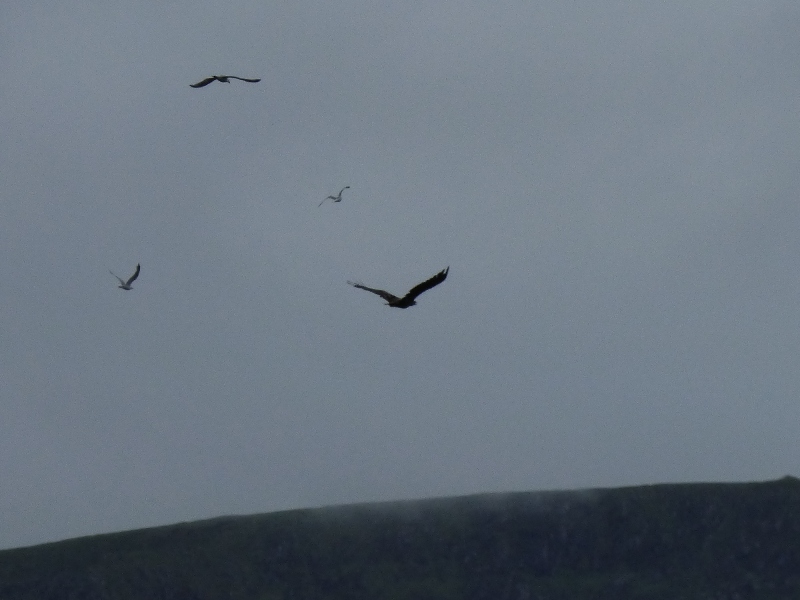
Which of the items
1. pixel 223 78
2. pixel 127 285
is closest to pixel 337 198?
pixel 127 285

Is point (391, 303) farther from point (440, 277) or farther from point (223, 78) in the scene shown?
point (223, 78)

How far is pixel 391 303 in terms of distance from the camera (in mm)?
75875

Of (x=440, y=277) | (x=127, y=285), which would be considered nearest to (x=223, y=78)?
(x=127, y=285)

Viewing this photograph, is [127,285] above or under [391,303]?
above

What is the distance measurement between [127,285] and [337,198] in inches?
721

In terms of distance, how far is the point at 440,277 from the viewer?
70.0 meters

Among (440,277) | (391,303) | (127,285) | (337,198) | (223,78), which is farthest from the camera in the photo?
(337,198)

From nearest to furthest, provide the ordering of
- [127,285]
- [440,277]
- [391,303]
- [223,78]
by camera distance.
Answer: [440,277] → [391,303] → [223,78] → [127,285]

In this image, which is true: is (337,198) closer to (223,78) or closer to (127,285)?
(127,285)

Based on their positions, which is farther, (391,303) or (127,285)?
(127,285)

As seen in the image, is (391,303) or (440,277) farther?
(391,303)

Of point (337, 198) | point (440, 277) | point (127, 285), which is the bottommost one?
point (440, 277)

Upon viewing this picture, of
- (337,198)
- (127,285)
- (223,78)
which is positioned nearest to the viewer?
(223,78)

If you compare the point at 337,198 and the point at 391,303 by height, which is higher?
the point at 337,198
